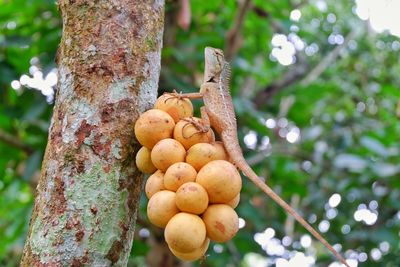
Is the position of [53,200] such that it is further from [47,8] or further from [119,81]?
[47,8]

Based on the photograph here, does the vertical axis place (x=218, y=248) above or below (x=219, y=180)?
below

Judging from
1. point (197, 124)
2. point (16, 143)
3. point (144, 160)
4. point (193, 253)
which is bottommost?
point (193, 253)

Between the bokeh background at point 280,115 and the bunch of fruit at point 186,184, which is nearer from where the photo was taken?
the bunch of fruit at point 186,184

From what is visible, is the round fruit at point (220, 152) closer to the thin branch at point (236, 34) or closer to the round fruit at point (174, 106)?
the round fruit at point (174, 106)

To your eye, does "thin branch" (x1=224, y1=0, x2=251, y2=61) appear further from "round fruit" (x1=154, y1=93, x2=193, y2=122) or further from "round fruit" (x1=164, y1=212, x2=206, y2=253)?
"round fruit" (x1=164, y1=212, x2=206, y2=253)

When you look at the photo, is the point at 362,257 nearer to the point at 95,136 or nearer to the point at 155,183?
the point at 155,183

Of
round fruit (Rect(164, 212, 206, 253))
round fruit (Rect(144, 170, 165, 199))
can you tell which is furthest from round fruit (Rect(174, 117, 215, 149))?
round fruit (Rect(164, 212, 206, 253))

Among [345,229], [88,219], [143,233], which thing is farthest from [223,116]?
[345,229]

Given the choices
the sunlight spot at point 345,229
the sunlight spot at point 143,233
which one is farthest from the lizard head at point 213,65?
the sunlight spot at point 345,229
